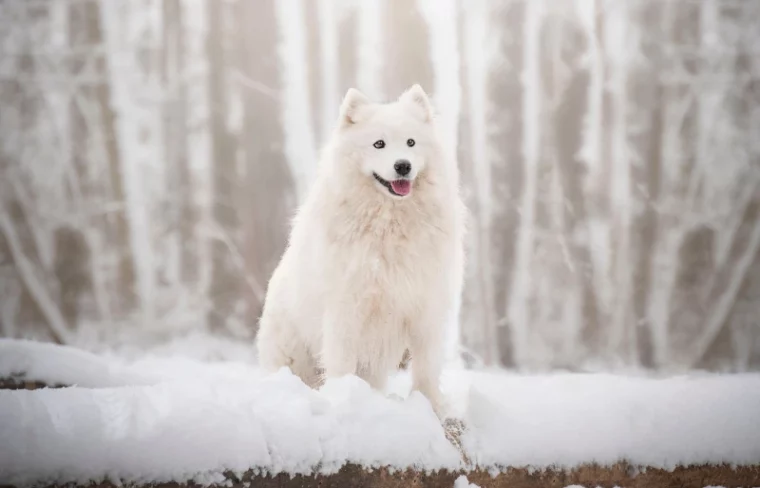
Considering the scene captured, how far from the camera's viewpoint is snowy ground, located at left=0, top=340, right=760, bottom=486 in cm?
209

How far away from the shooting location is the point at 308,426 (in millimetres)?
2344

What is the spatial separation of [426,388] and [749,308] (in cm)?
785

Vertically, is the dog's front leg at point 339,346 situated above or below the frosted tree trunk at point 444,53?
below

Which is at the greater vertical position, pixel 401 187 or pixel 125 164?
pixel 125 164

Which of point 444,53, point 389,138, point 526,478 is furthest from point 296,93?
point 526,478

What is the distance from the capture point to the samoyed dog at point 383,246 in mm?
3383

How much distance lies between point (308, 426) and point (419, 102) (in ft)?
7.15

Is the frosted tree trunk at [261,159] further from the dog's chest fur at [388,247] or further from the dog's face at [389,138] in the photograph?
the dog's chest fur at [388,247]

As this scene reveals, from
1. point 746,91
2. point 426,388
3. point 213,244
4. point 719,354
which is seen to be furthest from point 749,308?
point 213,244

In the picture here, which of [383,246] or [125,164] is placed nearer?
[383,246]

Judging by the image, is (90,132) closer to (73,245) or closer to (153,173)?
(153,173)

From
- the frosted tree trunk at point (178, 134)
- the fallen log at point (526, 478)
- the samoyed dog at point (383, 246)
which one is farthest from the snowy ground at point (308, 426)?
the frosted tree trunk at point (178, 134)

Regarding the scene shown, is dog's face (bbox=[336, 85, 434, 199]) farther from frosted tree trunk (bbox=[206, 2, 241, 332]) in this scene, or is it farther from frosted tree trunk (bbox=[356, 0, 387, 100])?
frosted tree trunk (bbox=[206, 2, 241, 332])

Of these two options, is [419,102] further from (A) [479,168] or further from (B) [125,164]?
(B) [125,164]
